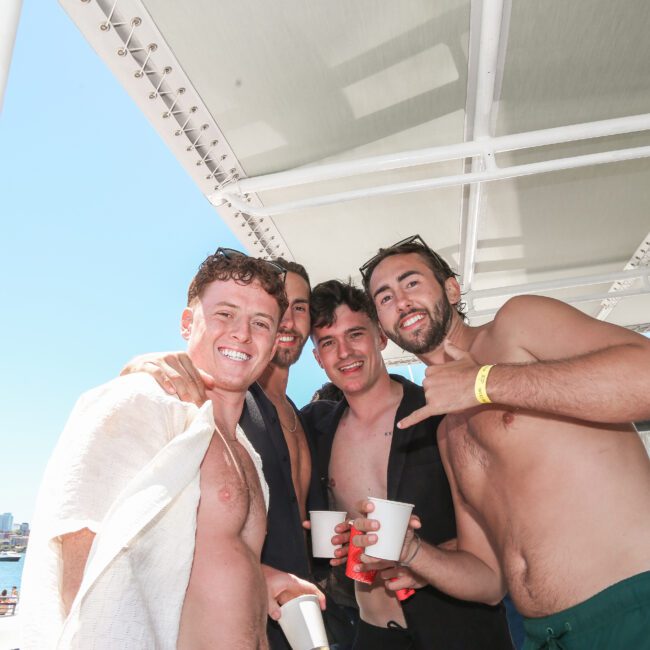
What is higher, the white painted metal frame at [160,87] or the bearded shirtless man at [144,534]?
the white painted metal frame at [160,87]

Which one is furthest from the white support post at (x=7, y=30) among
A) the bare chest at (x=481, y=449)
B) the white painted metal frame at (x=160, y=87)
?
the bare chest at (x=481, y=449)

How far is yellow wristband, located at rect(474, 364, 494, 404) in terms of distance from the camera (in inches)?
67.2

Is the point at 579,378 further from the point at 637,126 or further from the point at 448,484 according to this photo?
the point at 637,126

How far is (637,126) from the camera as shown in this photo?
264 centimetres

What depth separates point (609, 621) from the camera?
1506 mm

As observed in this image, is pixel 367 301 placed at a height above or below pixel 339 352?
above

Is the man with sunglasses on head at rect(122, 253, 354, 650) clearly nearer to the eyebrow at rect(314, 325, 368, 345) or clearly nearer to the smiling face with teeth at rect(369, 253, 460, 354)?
the eyebrow at rect(314, 325, 368, 345)

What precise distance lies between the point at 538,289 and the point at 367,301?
6.49 ft

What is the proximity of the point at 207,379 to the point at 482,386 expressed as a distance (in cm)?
96

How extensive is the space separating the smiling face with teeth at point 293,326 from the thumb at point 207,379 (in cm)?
104

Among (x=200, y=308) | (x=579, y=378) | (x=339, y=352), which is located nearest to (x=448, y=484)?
(x=339, y=352)

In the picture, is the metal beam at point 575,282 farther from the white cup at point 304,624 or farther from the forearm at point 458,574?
the white cup at point 304,624

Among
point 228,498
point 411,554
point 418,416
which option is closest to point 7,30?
A: point 228,498

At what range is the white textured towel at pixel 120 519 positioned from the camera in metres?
1.08
